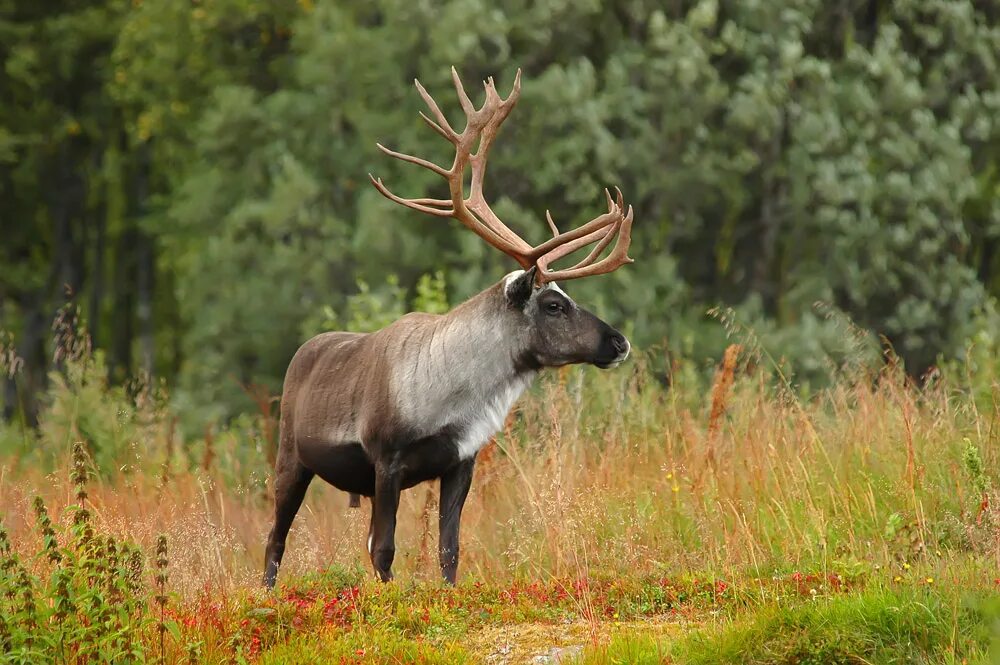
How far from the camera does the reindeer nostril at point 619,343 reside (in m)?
9.01

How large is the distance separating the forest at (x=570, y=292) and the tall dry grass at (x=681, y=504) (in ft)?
0.15

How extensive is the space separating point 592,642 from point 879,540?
7.51 ft

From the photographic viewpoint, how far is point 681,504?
9180 mm

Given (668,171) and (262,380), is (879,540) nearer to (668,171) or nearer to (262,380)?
(668,171)

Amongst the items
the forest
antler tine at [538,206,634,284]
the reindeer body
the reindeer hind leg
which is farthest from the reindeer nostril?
the reindeer hind leg

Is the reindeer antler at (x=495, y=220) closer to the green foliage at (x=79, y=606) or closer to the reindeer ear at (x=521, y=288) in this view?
the reindeer ear at (x=521, y=288)

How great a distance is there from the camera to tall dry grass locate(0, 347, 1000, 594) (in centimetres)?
813

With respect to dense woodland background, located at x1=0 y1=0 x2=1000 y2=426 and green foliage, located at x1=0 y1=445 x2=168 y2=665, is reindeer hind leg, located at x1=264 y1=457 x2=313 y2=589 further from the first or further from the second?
dense woodland background, located at x1=0 y1=0 x2=1000 y2=426

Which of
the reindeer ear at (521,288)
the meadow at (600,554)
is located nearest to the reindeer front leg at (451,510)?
the meadow at (600,554)

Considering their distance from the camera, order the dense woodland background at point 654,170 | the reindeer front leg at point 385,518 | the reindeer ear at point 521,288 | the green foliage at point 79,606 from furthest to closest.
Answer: the dense woodland background at point 654,170
the reindeer ear at point 521,288
the reindeer front leg at point 385,518
the green foliage at point 79,606

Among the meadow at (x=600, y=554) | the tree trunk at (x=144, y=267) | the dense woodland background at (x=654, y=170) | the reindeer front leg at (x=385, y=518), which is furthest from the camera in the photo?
the tree trunk at (x=144, y=267)

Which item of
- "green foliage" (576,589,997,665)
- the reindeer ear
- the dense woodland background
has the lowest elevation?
"green foliage" (576,589,997,665)

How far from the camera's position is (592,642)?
268 inches

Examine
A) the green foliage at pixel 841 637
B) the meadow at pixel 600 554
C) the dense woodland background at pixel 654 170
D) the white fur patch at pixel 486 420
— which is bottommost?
the green foliage at pixel 841 637
